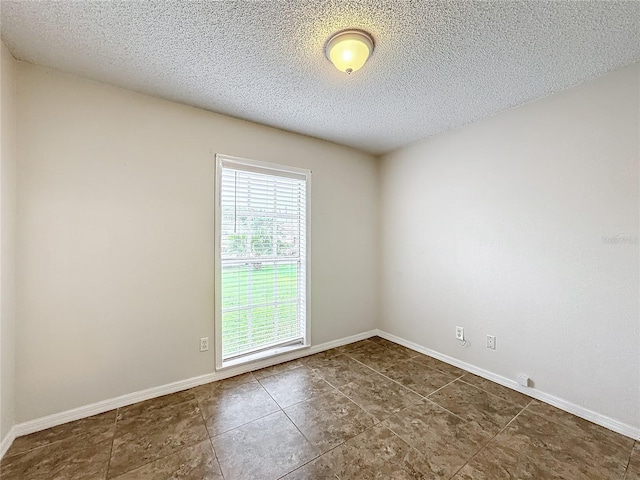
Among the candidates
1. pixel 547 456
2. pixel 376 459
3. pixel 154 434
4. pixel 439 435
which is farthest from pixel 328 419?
pixel 547 456

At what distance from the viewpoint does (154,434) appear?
5.86 ft

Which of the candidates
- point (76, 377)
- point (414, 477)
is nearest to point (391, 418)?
point (414, 477)

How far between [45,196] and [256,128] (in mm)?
1753

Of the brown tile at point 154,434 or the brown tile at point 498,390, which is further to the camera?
the brown tile at point 498,390

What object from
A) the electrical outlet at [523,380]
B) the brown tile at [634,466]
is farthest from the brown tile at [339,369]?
the brown tile at [634,466]

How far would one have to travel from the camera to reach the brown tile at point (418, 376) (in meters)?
2.40

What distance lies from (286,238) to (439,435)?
2145 mm

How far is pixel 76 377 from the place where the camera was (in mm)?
1939

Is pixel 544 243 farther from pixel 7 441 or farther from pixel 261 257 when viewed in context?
pixel 7 441

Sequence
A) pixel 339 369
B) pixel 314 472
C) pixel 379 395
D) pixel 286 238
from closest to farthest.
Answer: pixel 314 472 → pixel 379 395 → pixel 339 369 → pixel 286 238

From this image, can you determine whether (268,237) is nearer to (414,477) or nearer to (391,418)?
(391,418)

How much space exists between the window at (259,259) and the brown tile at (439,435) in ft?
Result: 4.58

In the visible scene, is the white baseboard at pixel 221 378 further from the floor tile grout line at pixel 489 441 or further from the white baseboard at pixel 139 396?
the floor tile grout line at pixel 489 441

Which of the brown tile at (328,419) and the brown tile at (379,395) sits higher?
the brown tile at (328,419)
